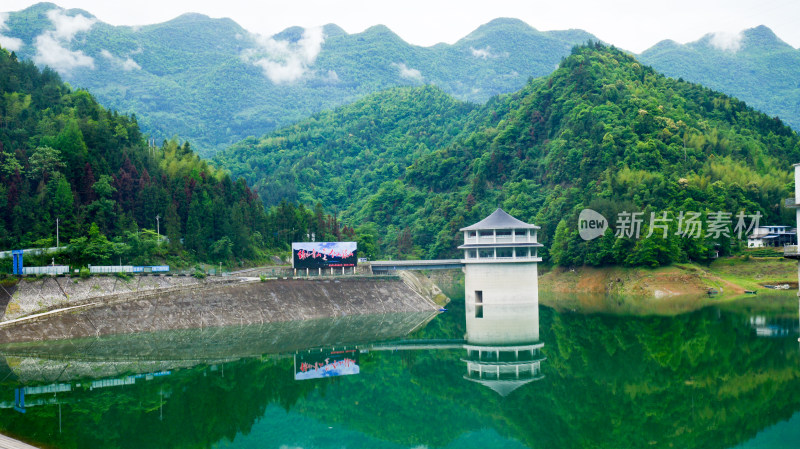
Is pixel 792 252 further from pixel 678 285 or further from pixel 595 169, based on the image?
pixel 595 169

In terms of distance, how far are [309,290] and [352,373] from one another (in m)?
30.8

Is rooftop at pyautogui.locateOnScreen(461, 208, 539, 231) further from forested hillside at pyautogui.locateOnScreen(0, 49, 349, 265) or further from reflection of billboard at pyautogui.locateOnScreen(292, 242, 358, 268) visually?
forested hillside at pyautogui.locateOnScreen(0, 49, 349, 265)

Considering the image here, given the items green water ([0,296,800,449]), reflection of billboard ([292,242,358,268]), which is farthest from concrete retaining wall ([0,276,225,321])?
reflection of billboard ([292,242,358,268])

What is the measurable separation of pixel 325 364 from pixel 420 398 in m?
10.3

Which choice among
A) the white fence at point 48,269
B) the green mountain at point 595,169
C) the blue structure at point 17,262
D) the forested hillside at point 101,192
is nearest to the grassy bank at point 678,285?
the green mountain at point 595,169

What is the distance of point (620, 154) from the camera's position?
12162 cm

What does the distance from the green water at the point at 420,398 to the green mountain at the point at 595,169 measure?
4766 cm

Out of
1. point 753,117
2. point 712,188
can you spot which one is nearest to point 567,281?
point 712,188

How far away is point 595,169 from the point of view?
12250 cm

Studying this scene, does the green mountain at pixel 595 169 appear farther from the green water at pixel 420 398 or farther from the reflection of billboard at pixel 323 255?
the green water at pixel 420 398

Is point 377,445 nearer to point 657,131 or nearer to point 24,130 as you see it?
point 24,130

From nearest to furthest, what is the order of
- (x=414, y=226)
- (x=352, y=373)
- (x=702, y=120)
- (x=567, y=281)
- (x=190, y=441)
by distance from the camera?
1. (x=190, y=441)
2. (x=352, y=373)
3. (x=567, y=281)
4. (x=702, y=120)
5. (x=414, y=226)

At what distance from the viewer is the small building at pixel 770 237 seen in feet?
323

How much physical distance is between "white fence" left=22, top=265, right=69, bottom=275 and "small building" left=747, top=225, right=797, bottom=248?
81986 millimetres
